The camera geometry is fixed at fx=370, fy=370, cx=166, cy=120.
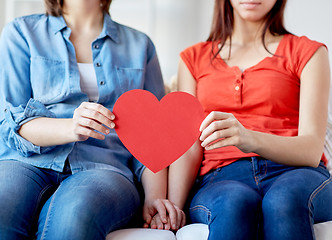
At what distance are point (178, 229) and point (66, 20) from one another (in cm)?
83

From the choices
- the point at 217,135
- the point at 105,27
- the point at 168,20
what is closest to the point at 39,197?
the point at 217,135

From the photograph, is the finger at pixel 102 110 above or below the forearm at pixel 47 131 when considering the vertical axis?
above

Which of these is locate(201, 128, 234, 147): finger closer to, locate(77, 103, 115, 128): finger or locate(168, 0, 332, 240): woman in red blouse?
locate(168, 0, 332, 240): woman in red blouse

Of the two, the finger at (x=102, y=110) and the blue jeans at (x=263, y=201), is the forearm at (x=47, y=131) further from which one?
the blue jeans at (x=263, y=201)

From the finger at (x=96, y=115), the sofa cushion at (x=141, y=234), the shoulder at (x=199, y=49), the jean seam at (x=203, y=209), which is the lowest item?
the sofa cushion at (x=141, y=234)

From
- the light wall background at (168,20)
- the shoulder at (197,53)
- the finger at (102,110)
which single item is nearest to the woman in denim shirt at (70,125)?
the finger at (102,110)

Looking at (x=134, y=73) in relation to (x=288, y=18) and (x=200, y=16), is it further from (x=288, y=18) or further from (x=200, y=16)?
(x=200, y=16)

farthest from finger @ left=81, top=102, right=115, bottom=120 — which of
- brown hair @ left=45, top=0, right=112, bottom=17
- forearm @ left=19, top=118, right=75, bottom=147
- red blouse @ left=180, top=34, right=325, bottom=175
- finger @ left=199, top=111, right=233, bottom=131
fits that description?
brown hair @ left=45, top=0, right=112, bottom=17

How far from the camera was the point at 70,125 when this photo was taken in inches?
40.0

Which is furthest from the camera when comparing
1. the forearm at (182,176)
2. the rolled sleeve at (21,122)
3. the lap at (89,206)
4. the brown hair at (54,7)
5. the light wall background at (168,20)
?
the light wall background at (168,20)

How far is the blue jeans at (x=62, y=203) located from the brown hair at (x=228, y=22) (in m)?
0.65

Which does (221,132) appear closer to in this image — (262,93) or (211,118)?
(211,118)

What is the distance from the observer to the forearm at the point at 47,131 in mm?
1038

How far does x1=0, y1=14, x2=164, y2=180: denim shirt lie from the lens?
113 cm
